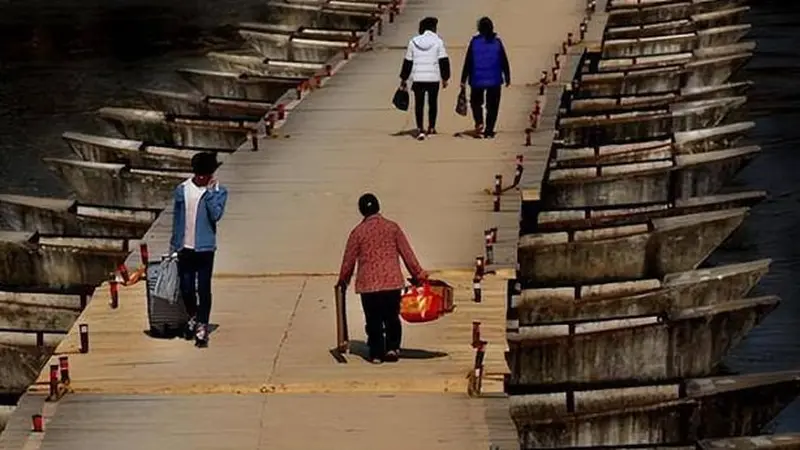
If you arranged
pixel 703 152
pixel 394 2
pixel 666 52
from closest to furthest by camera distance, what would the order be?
pixel 703 152
pixel 666 52
pixel 394 2

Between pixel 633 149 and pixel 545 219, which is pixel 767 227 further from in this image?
pixel 545 219

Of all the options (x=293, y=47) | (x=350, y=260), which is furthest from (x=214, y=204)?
(x=293, y=47)

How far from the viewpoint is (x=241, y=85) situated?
35844 millimetres

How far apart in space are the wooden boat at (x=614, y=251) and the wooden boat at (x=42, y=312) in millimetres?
6221

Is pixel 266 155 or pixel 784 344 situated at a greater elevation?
pixel 266 155

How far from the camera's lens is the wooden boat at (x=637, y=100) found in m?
31.2

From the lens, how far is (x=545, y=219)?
24.6 metres

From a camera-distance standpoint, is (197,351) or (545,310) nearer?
(197,351)

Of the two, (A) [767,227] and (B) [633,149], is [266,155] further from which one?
(A) [767,227]

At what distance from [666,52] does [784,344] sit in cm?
1437

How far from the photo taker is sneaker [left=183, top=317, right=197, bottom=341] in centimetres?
1739

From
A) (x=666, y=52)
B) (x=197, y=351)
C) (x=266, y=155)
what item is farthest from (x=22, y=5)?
(x=197, y=351)

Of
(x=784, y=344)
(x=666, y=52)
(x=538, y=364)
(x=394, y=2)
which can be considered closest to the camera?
(x=538, y=364)

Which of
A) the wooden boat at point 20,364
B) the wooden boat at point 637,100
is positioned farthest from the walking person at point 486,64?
the wooden boat at point 20,364
